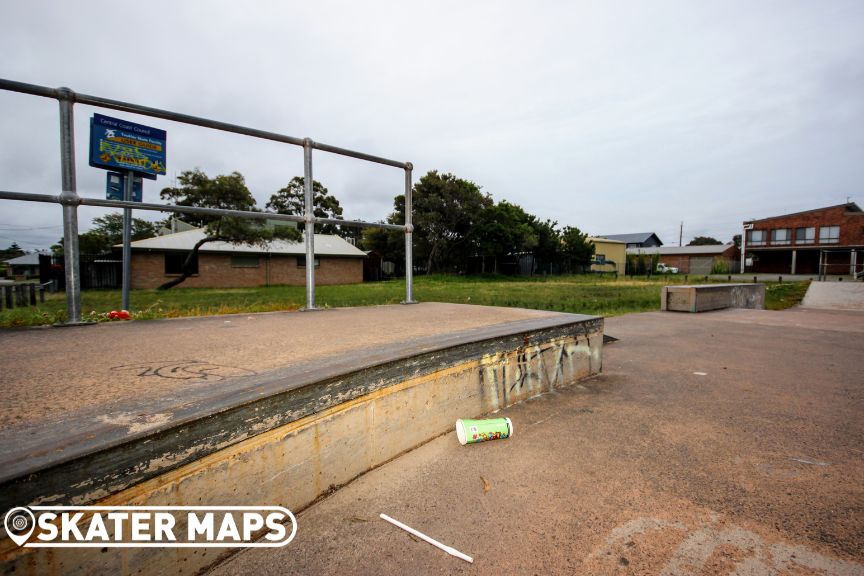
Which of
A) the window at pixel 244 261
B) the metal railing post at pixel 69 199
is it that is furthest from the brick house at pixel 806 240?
the metal railing post at pixel 69 199

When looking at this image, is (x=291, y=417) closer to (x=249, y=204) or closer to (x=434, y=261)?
(x=249, y=204)

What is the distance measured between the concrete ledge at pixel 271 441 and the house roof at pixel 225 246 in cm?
1929

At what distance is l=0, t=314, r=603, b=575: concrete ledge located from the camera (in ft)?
3.61

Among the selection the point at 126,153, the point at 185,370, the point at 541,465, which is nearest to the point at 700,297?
the point at 541,465

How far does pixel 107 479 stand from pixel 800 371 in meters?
5.97

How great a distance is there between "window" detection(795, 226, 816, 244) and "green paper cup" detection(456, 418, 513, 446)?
2200 inches

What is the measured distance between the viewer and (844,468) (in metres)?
2.29

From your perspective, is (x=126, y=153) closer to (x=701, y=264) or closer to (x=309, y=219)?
(x=309, y=219)

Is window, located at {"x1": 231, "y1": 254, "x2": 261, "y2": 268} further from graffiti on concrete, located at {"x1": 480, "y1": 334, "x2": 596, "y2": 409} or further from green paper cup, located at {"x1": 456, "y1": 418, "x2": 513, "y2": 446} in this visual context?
green paper cup, located at {"x1": 456, "y1": 418, "x2": 513, "y2": 446}

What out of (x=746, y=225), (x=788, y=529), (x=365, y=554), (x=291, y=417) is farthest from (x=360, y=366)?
(x=746, y=225)

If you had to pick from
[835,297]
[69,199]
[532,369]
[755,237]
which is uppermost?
[755,237]

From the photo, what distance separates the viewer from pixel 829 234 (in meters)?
40.9

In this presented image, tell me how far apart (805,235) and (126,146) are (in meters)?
57.6

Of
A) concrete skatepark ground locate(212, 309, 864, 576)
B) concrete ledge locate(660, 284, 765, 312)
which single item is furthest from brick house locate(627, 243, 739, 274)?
concrete skatepark ground locate(212, 309, 864, 576)
